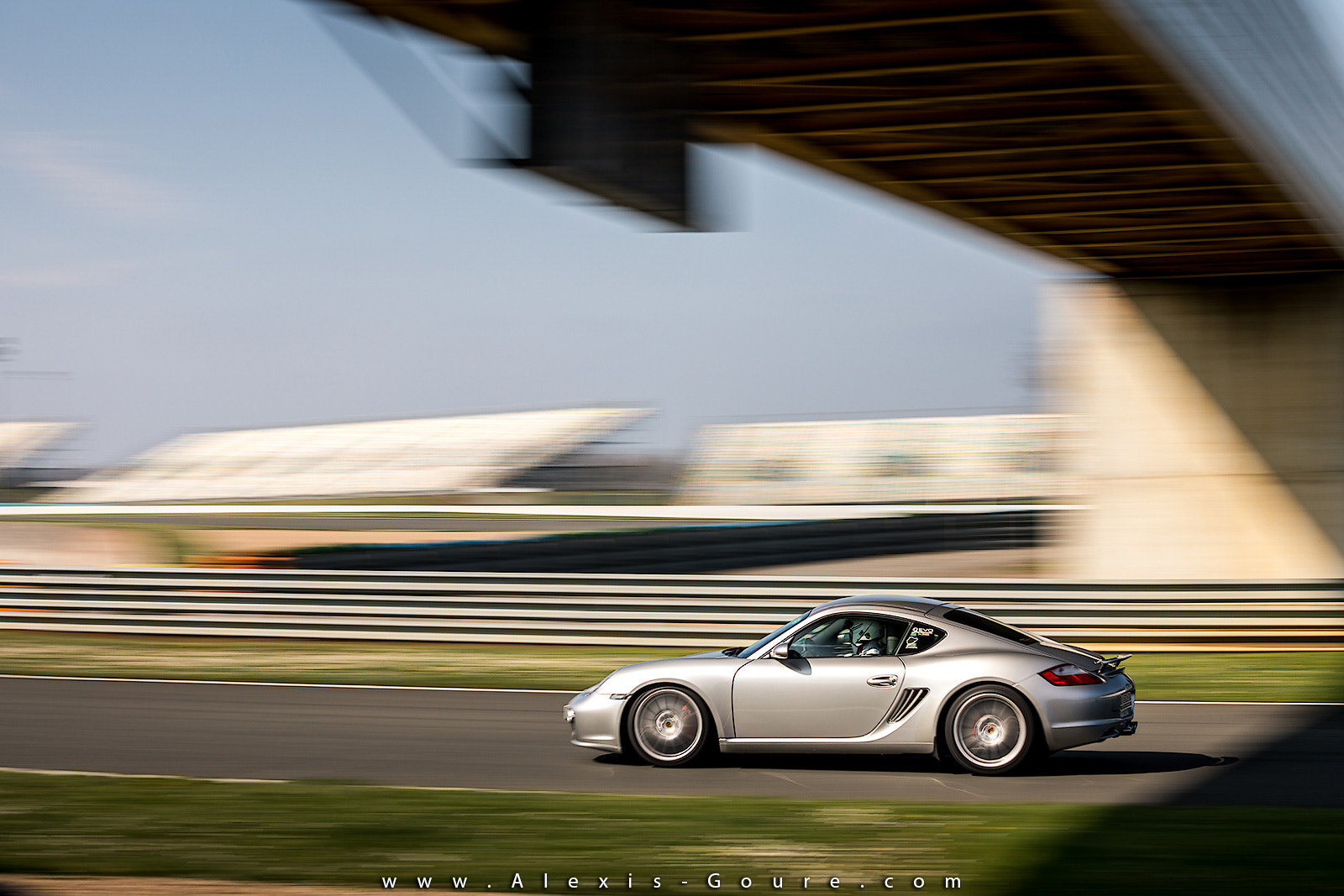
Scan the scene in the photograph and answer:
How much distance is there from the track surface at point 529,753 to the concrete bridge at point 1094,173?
11.8 feet

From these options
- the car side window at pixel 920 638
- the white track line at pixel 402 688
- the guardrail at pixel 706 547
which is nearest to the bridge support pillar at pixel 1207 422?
the guardrail at pixel 706 547

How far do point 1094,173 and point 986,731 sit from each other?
7748 millimetres

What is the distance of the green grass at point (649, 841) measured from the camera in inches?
240

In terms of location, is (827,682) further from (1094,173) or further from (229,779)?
(1094,173)

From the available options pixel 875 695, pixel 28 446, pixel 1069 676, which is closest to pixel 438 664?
pixel 875 695

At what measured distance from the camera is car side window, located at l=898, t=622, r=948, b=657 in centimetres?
876

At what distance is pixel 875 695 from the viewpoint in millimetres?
8695

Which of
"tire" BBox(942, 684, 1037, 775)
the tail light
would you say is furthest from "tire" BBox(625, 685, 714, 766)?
the tail light

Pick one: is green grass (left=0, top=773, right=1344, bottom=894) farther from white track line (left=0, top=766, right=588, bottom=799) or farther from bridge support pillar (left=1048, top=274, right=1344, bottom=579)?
bridge support pillar (left=1048, top=274, right=1344, bottom=579)

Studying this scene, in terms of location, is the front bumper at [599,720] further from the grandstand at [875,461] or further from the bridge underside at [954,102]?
the grandstand at [875,461]

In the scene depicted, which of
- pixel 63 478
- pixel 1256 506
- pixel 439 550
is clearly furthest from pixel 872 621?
pixel 63 478

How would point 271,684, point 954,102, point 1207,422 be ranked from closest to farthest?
point 954,102 → point 271,684 → point 1207,422

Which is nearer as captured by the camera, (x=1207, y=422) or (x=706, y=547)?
(x=1207, y=422)

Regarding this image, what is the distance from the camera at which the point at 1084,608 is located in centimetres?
1553
